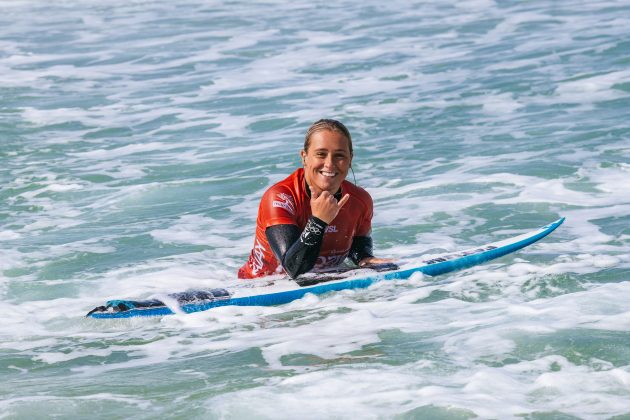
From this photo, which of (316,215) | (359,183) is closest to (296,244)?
(316,215)

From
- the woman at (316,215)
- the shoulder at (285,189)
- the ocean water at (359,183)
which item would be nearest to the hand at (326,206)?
the woman at (316,215)

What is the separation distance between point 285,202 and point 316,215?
380mm

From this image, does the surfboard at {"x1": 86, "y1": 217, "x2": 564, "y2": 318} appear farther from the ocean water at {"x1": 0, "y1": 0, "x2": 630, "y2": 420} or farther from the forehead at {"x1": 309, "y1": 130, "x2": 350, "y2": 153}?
the forehead at {"x1": 309, "y1": 130, "x2": 350, "y2": 153}

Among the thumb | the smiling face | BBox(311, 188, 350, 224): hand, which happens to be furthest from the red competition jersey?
BBox(311, 188, 350, 224): hand

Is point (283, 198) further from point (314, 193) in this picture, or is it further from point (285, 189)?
point (314, 193)

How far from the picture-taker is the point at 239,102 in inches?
574

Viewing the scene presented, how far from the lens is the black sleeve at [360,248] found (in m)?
6.68

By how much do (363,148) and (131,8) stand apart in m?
16.2

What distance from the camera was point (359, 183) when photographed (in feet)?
33.1

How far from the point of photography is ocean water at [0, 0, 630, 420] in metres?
4.88

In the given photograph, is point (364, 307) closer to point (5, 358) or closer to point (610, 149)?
point (5, 358)

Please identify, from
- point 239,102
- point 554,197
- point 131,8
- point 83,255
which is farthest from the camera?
point 131,8

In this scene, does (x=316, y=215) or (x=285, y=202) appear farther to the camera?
(x=285, y=202)

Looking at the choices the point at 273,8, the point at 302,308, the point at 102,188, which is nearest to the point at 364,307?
the point at 302,308
